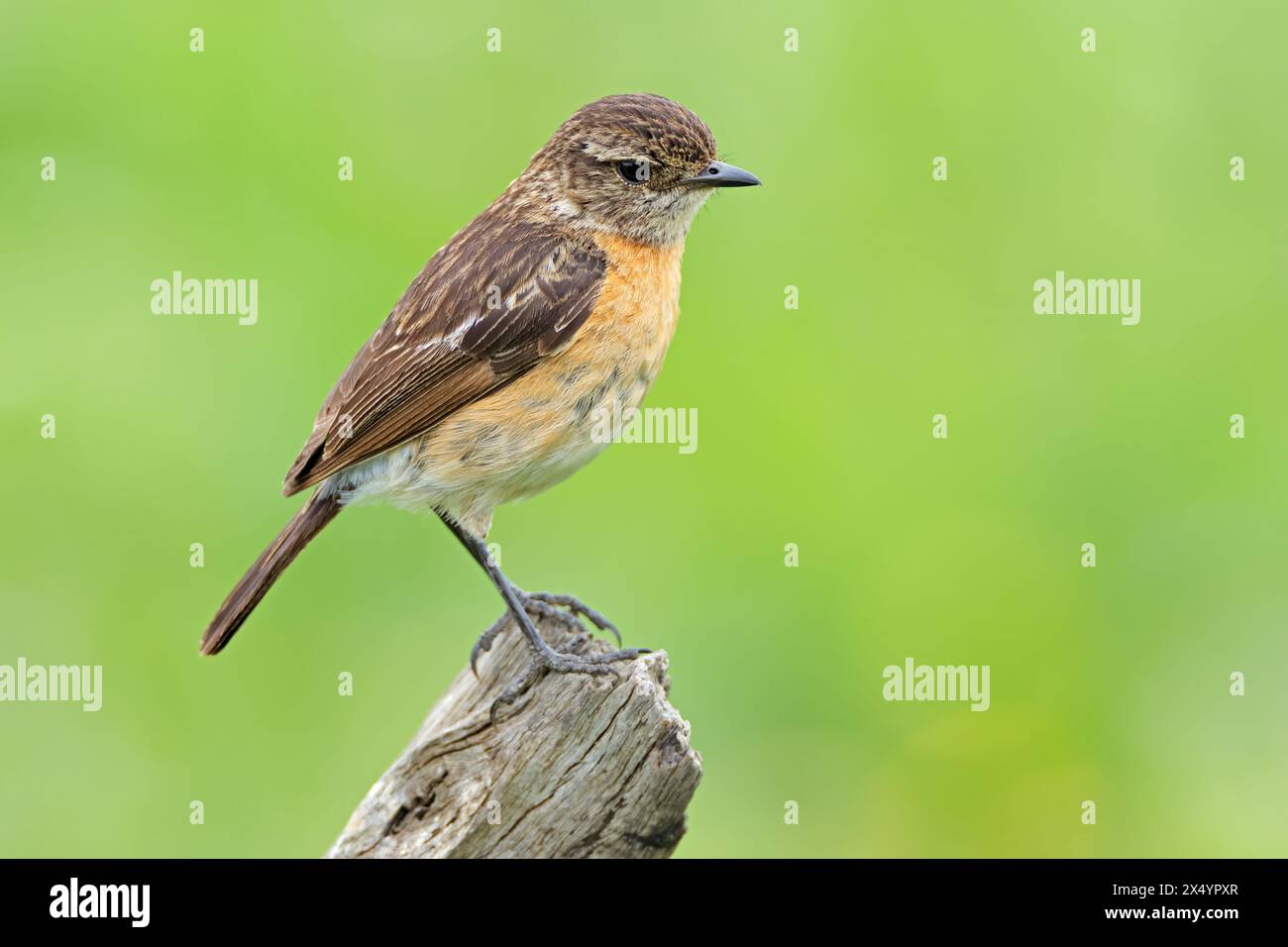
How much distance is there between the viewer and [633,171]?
749cm

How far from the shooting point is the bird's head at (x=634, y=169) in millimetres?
7402

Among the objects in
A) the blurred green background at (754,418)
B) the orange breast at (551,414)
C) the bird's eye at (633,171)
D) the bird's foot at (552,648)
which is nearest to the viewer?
the bird's foot at (552,648)

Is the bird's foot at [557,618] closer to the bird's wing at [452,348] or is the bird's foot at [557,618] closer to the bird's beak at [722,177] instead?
the bird's wing at [452,348]

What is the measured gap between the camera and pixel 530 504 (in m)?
10.1

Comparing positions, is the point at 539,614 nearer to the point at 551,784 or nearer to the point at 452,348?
the point at 452,348

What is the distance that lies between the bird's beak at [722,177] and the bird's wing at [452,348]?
572mm

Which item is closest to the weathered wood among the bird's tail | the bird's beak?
the bird's tail

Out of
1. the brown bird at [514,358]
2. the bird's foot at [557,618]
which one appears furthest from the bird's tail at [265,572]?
the bird's foot at [557,618]

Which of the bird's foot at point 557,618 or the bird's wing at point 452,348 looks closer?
the bird's foot at point 557,618

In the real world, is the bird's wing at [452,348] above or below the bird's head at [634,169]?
below

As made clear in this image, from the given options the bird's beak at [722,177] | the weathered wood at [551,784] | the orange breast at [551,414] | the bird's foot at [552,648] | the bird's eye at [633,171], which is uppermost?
the bird's eye at [633,171]

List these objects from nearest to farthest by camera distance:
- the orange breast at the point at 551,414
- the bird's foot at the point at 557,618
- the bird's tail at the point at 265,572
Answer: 1. the bird's foot at the point at 557,618
2. the bird's tail at the point at 265,572
3. the orange breast at the point at 551,414

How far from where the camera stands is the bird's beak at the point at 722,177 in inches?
288

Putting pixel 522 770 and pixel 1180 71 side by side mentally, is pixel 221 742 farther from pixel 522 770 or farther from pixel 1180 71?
pixel 1180 71
